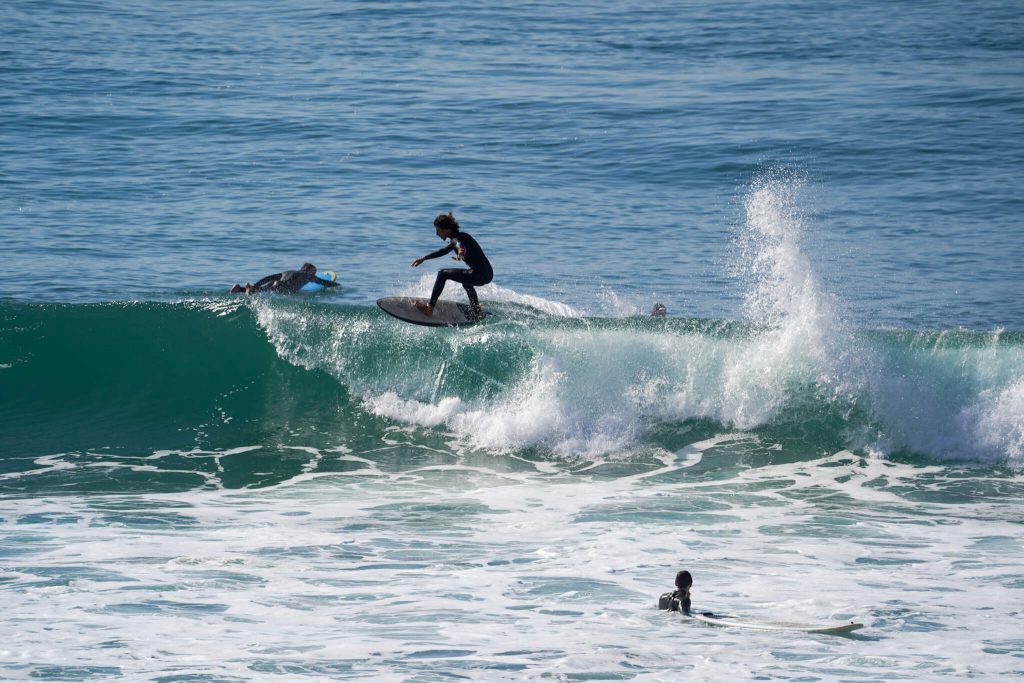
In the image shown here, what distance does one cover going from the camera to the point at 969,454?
49.5 ft

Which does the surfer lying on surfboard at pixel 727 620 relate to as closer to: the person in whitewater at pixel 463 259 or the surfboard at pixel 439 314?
the person in whitewater at pixel 463 259

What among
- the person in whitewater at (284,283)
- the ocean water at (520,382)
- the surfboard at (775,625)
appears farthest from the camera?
the person in whitewater at (284,283)

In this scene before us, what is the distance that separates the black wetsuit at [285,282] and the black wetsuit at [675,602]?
11.8 meters

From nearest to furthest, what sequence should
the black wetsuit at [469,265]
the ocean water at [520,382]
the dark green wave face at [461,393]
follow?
the ocean water at [520,382]
the black wetsuit at [469,265]
the dark green wave face at [461,393]

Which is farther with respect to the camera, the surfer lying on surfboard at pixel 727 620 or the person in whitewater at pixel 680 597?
the person in whitewater at pixel 680 597

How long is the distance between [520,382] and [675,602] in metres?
6.73

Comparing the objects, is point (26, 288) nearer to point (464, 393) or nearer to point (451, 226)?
point (464, 393)

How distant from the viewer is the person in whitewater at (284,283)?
20.8 meters

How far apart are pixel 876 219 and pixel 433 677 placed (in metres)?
18.7

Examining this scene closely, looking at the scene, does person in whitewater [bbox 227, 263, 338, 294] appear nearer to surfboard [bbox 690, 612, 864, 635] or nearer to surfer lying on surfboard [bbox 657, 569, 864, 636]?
surfer lying on surfboard [bbox 657, 569, 864, 636]

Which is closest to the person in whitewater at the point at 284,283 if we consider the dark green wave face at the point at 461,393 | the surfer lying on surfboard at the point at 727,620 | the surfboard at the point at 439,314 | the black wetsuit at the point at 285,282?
the black wetsuit at the point at 285,282

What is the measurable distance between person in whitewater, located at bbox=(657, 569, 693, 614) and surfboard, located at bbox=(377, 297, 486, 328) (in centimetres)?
645

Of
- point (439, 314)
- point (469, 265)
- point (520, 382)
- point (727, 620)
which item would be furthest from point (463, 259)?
point (727, 620)

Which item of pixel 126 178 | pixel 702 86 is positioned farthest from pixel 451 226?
pixel 702 86
